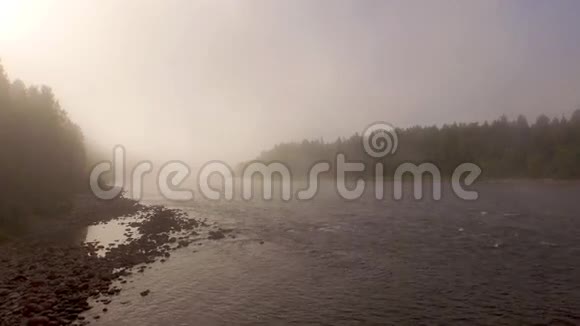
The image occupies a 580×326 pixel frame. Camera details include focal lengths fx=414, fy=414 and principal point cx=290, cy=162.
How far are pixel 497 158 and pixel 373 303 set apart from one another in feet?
407

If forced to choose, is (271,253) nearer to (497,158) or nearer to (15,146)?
(15,146)

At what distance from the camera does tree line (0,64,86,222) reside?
1426 inches

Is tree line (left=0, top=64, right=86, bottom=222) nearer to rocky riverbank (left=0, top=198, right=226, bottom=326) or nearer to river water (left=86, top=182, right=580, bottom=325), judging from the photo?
rocky riverbank (left=0, top=198, right=226, bottom=326)

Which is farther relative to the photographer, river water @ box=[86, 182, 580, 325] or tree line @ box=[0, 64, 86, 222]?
tree line @ box=[0, 64, 86, 222]

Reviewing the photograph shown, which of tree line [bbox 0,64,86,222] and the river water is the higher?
tree line [bbox 0,64,86,222]

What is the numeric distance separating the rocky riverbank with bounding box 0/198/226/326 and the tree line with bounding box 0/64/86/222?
3322mm

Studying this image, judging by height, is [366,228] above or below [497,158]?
below

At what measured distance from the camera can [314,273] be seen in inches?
969

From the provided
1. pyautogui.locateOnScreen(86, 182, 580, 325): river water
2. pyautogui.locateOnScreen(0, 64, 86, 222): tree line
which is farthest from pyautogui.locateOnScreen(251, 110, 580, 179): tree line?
pyautogui.locateOnScreen(0, 64, 86, 222): tree line

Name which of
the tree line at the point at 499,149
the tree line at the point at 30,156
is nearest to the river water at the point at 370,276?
the tree line at the point at 30,156

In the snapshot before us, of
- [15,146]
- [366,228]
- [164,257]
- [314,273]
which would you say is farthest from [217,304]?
[15,146]

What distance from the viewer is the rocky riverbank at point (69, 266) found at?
56.8 feet

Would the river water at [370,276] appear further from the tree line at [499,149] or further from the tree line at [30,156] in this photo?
the tree line at [499,149]

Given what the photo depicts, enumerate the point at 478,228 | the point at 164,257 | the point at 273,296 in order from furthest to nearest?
the point at 478,228 < the point at 164,257 < the point at 273,296
